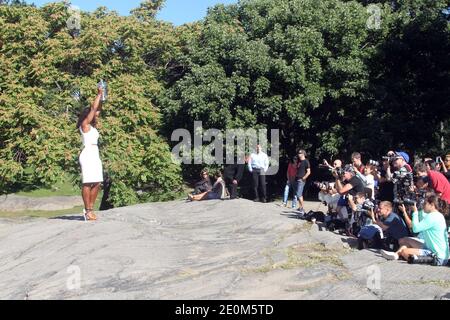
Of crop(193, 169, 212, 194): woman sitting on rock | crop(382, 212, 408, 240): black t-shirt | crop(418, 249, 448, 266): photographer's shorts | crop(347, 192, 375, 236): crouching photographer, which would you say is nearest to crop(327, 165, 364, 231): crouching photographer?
crop(347, 192, 375, 236): crouching photographer

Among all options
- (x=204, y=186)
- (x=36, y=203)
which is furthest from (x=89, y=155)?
(x=36, y=203)

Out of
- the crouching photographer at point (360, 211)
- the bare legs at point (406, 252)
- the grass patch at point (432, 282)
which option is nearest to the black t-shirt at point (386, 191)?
the crouching photographer at point (360, 211)

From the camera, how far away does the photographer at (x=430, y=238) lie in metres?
8.05

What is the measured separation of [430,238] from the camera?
8.16m

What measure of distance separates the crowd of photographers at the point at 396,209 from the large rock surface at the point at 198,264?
0.40 meters

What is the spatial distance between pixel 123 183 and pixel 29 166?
3.04 meters

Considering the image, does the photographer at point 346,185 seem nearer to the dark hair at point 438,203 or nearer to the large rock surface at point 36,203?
the dark hair at point 438,203

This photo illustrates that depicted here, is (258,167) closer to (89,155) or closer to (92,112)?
(89,155)

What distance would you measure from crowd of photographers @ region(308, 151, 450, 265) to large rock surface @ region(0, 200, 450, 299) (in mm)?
404

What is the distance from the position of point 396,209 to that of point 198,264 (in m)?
3.63

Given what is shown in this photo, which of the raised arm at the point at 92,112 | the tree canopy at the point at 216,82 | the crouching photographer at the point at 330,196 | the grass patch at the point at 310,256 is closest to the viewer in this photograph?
the grass patch at the point at 310,256

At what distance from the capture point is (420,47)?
2259cm
